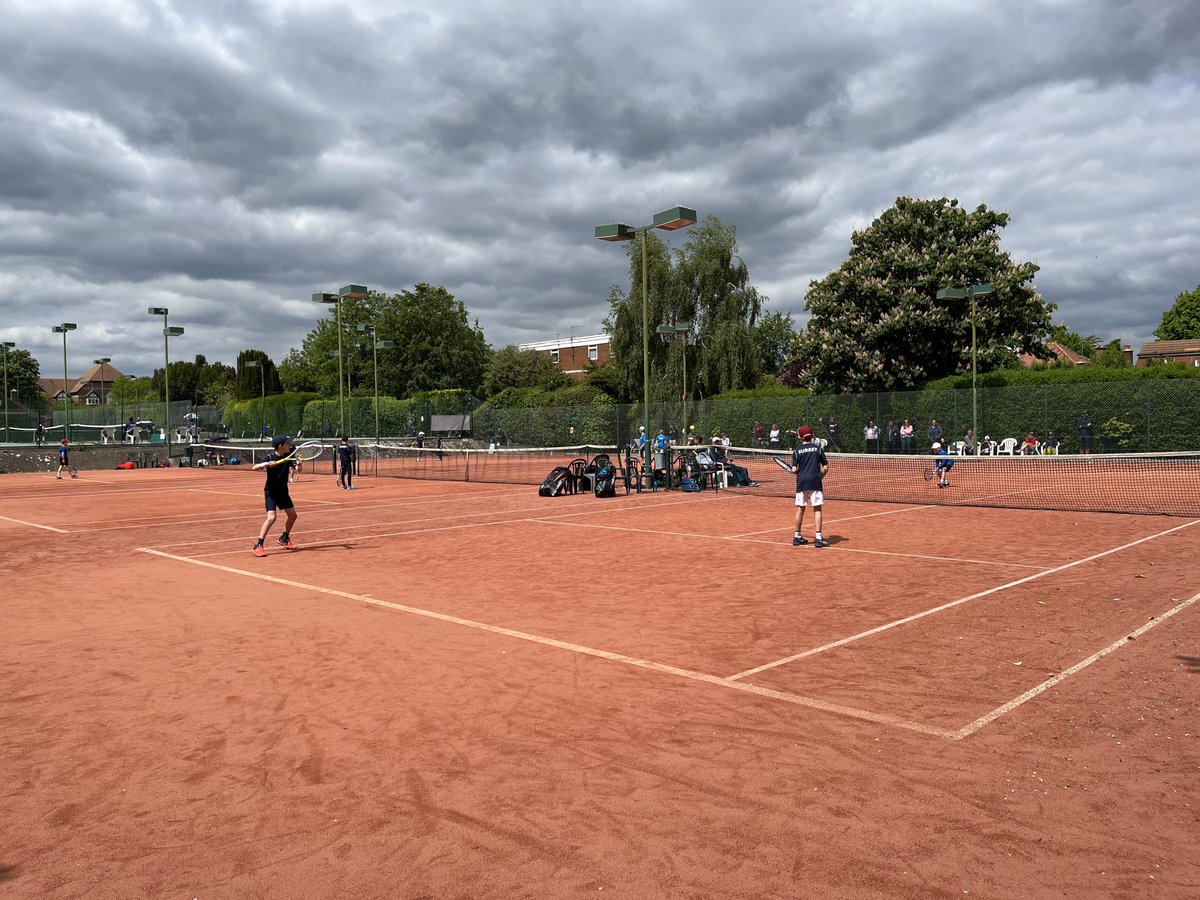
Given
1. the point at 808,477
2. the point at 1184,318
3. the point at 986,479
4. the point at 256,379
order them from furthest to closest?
the point at 256,379, the point at 1184,318, the point at 986,479, the point at 808,477

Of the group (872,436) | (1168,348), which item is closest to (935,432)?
(872,436)

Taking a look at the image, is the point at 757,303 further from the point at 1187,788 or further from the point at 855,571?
the point at 1187,788

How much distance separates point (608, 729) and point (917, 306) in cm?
3647

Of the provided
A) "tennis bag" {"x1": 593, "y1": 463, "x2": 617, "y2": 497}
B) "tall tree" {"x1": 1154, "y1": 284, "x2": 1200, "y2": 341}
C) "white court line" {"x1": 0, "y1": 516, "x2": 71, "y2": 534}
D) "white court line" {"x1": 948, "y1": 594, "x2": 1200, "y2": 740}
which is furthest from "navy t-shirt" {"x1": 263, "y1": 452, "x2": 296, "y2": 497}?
"tall tree" {"x1": 1154, "y1": 284, "x2": 1200, "y2": 341}

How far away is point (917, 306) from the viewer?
37969 millimetres

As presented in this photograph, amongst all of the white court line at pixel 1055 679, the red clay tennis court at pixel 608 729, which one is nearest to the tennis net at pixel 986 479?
the red clay tennis court at pixel 608 729

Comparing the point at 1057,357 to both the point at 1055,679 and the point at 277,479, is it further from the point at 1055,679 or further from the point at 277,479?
the point at 1055,679

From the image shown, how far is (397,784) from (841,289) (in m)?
38.7

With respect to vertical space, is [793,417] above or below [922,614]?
above

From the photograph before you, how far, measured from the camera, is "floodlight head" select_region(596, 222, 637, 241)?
21.6m

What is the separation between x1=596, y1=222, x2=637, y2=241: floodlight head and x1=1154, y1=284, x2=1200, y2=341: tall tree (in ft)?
275

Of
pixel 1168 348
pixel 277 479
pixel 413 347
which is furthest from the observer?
pixel 1168 348

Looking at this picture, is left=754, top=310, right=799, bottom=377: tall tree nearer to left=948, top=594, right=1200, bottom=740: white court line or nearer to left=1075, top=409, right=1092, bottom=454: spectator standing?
left=1075, top=409, right=1092, bottom=454: spectator standing

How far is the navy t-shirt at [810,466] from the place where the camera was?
12539 mm
